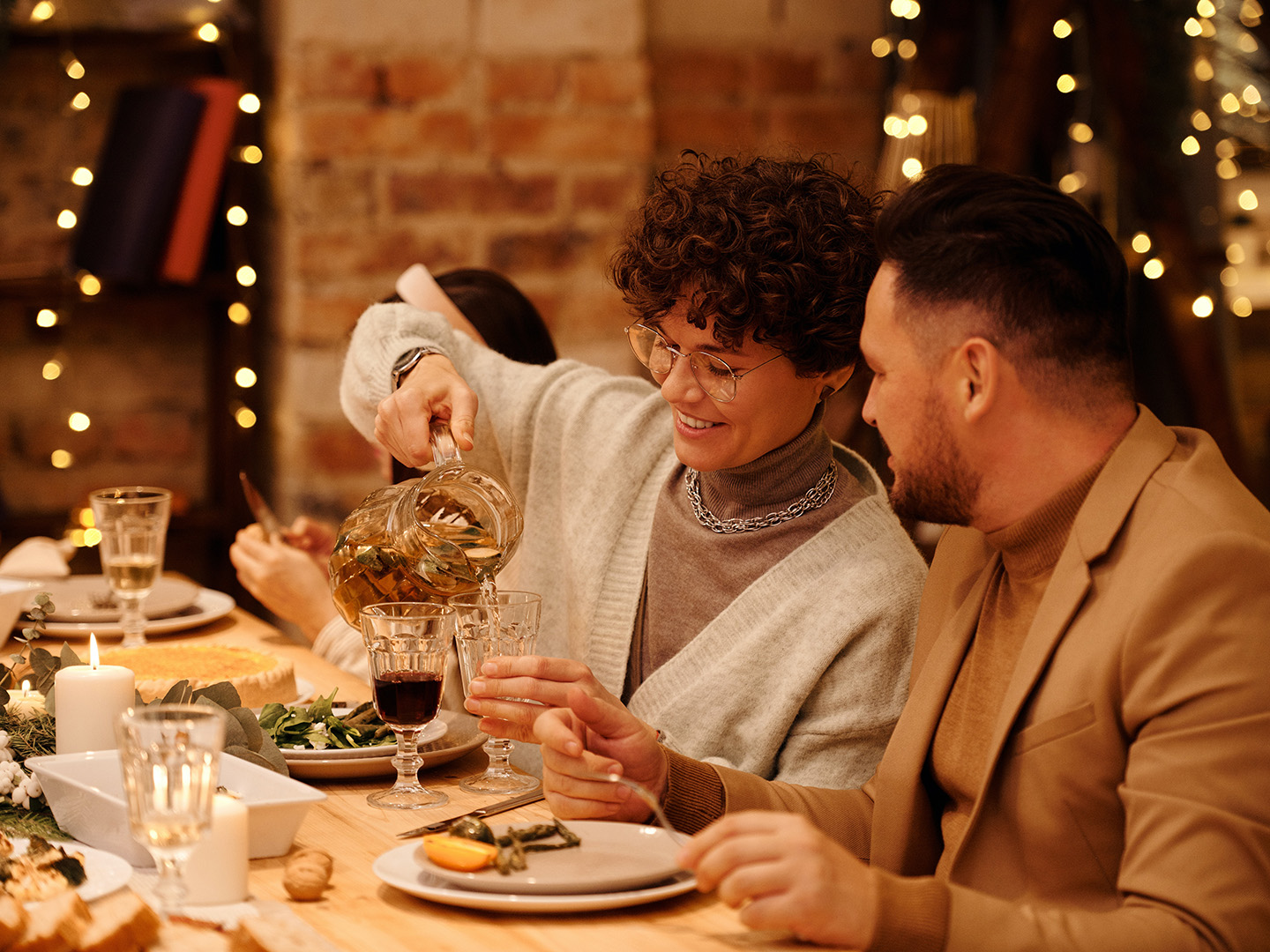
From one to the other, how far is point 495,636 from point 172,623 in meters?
0.93

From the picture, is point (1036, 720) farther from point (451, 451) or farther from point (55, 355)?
point (55, 355)

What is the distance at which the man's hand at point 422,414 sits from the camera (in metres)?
1.82

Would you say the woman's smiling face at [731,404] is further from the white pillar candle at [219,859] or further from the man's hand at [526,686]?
the white pillar candle at [219,859]

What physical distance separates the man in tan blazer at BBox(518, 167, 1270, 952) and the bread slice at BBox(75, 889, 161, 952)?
40 cm

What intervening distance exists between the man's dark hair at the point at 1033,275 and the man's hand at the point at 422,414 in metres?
0.67

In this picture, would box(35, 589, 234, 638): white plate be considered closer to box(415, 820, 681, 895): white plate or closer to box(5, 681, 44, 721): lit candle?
box(5, 681, 44, 721): lit candle

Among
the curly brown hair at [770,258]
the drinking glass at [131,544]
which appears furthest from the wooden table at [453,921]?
the drinking glass at [131,544]

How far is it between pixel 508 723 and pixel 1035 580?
0.55 m

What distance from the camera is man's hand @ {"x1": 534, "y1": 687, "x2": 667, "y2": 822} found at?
4.45 ft

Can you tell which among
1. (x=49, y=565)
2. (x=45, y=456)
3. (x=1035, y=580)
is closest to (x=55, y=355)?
(x=45, y=456)

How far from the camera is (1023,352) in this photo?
1.32 meters

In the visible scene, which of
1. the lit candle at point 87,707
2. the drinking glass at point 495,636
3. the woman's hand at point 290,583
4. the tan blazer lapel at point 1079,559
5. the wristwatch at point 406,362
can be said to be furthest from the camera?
the woman's hand at point 290,583

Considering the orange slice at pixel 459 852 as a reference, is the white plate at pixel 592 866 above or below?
below

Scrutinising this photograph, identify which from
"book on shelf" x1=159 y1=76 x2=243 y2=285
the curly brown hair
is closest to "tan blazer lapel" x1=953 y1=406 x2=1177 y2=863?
the curly brown hair
